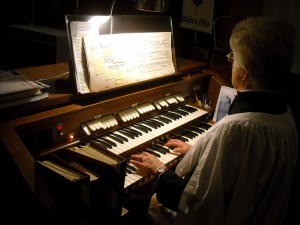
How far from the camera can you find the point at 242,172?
50.9 inches

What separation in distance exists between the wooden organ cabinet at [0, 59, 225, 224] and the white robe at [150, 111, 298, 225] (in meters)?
0.38

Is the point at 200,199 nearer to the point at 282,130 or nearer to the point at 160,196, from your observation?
the point at 160,196

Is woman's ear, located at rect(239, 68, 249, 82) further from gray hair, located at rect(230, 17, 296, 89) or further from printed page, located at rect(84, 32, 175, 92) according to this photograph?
printed page, located at rect(84, 32, 175, 92)

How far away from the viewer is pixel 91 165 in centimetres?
153

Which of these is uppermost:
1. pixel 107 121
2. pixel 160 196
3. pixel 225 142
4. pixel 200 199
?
pixel 225 142

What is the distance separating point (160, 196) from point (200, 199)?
0.30 meters

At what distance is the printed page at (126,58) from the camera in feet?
5.95

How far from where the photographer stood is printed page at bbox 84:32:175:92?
5.95 ft

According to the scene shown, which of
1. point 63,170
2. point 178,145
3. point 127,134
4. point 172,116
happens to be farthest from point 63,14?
point 63,170

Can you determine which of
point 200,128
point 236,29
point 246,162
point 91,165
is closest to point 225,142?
point 246,162

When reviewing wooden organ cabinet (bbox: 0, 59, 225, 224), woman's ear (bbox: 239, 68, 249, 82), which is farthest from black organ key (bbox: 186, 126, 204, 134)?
woman's ear (bbox: 239, 68, 249, 82)

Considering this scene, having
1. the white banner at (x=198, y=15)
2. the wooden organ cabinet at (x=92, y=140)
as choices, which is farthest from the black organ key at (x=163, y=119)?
the white banner at (x=198, y=15)

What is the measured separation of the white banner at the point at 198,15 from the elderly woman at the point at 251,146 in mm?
1947

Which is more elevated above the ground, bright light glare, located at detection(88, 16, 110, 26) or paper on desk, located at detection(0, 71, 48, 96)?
bright light glare, located at detection(88, 16, 110, 26)
